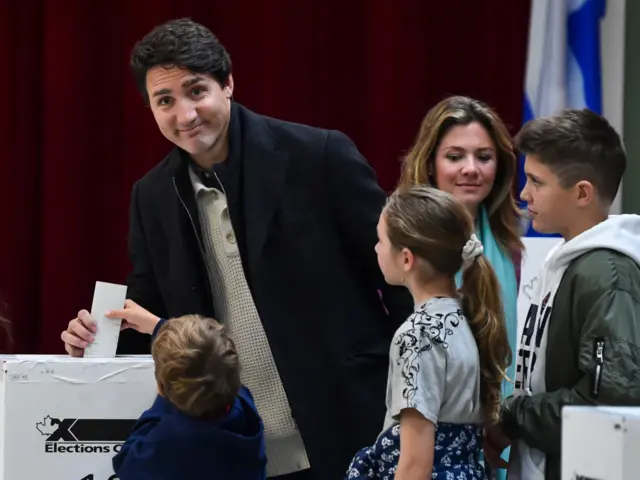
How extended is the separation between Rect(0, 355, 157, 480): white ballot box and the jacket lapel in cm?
33

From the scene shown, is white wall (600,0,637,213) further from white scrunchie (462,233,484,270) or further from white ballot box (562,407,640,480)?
white ballot box (562,407,640,480)

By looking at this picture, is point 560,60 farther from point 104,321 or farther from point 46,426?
point 46,426

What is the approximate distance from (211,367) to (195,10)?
197 centimetres

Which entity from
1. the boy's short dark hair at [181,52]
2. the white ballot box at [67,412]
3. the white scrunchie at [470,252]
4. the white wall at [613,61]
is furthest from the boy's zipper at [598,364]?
the white wall at [613,61]

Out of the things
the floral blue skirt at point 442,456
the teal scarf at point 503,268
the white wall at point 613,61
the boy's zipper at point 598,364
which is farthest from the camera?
the white wall at point 613,61

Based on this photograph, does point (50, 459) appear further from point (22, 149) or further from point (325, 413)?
point (22, 149)

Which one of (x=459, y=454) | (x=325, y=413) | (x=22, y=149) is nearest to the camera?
(x=459, y=454)

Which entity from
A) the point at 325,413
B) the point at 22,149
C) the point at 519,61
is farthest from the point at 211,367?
the point at 519,61

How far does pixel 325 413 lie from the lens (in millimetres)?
2111

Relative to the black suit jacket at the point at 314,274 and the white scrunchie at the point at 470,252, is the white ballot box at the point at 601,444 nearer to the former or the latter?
the white scrunchie at the point at 470,252

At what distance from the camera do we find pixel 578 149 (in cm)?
192

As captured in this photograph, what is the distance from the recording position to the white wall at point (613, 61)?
3.68 meters

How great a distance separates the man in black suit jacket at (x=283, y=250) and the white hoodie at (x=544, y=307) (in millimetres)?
320

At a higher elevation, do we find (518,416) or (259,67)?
(259,67)
